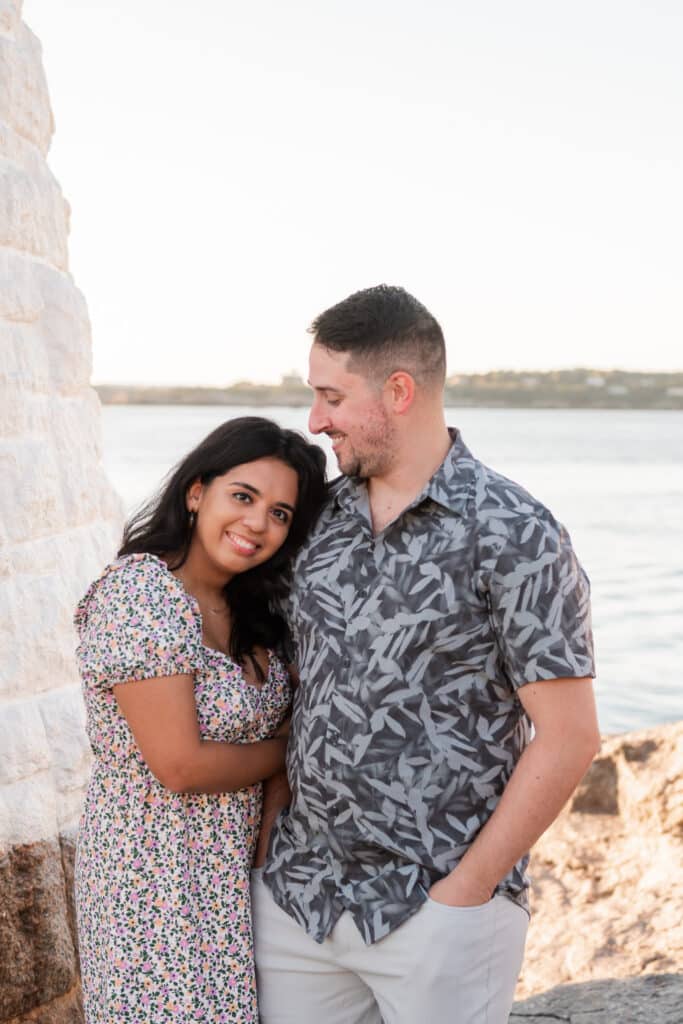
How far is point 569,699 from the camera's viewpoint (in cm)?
196

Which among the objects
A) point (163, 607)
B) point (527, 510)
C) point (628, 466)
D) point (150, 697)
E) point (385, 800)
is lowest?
point (628, 466)

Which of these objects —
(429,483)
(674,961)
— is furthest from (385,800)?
(674,961)

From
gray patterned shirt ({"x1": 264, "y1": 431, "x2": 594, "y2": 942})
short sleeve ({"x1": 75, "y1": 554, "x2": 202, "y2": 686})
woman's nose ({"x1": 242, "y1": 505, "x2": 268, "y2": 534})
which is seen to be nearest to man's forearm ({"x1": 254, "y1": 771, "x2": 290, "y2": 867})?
gray patterned shirt ({"x1": 264, "y1": 431, "x2": 594, "y2": 942})

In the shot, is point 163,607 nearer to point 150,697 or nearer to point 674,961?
point 150,697

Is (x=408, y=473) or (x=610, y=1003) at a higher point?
(x=408, y=473)

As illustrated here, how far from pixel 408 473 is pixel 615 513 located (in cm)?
2219

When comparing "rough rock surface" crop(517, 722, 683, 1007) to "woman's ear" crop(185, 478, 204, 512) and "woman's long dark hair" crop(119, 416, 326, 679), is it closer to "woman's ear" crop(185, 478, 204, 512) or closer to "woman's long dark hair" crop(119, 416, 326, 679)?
"woman's long dark hair" crop(119, 416, 326, 679)

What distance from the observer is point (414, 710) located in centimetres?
204

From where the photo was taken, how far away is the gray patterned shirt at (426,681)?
77.4 inches

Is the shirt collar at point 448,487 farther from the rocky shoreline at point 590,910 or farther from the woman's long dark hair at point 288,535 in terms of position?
the rocky shoreline at point 590,910

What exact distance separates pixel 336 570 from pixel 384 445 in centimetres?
24

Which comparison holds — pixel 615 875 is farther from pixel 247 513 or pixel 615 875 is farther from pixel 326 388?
pixel 326 388

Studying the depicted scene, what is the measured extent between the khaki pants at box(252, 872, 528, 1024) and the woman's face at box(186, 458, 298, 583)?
1.96 ft

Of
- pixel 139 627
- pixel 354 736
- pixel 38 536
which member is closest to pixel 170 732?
pixel 139 627
